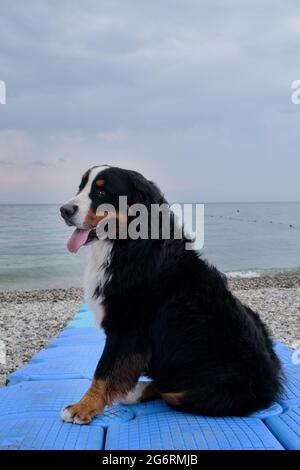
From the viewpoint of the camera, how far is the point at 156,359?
2949 millimetres

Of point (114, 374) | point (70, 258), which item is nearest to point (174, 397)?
point (114, 374)

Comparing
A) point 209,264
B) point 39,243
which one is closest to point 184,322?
point 209,264

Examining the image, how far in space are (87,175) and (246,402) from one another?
192 cm

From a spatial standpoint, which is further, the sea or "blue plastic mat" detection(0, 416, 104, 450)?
the sea

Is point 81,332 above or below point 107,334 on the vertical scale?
below

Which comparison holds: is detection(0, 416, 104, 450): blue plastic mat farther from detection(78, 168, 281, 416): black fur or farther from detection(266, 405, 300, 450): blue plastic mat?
detection(266, 405, 300, 450): blue plastic mat

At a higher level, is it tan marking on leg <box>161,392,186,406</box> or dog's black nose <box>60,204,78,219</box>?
dog's black nose <box>60,204,78,219</box>

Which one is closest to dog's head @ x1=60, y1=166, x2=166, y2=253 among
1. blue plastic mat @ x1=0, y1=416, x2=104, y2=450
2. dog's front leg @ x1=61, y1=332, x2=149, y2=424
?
dog's front leg @ x1=61, y1=332, x2=149, y2=424

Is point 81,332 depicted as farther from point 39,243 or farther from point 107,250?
point 39,243

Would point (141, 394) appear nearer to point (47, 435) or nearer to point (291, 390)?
point (47, 435)

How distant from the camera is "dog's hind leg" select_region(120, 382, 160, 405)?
322cm

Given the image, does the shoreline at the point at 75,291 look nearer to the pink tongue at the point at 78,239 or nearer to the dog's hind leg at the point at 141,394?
the dog's hind leg at the point at 141,394

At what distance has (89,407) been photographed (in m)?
2.86

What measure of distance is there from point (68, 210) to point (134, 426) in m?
1.48
